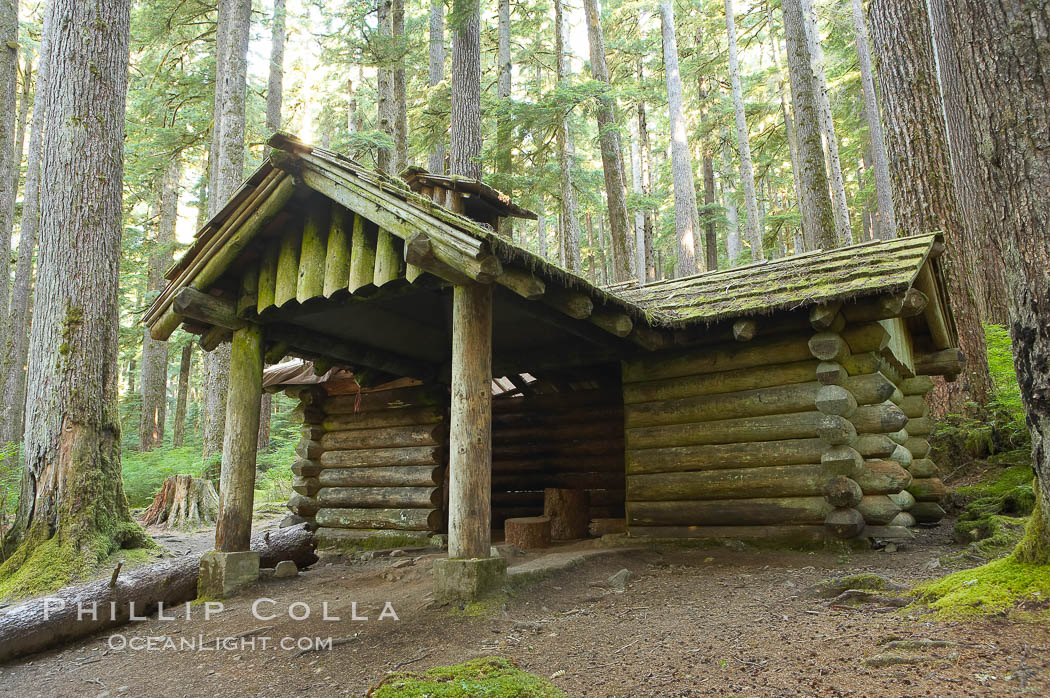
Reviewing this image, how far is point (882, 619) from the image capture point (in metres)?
4.13

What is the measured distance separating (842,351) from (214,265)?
6.94 m

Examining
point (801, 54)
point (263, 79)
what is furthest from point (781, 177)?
point (263, 79)

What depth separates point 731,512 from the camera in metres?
7.59

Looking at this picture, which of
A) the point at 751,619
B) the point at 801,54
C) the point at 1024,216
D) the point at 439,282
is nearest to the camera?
the point at 1024,216

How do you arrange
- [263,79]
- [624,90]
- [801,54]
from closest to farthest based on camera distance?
[801,54], [624,90], [263,79]

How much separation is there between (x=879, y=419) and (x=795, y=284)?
5.61ft

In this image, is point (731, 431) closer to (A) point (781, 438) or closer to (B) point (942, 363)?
(A) point (781, 438)

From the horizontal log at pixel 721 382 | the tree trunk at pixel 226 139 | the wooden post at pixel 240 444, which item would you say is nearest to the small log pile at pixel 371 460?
the wooden post at pixel 240 444

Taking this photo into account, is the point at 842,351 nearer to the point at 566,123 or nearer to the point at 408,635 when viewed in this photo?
the point at 408,635

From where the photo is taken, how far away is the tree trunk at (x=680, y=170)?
63.2ft

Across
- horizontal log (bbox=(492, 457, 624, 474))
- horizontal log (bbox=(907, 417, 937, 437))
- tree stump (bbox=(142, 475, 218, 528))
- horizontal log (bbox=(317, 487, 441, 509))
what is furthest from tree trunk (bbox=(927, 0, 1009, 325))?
tree stump (bbox=(142, 475, 218, 528))

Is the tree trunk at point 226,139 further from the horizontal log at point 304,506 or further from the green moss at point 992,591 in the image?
the green moss at point 992,591

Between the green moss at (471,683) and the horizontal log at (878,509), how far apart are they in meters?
4.65

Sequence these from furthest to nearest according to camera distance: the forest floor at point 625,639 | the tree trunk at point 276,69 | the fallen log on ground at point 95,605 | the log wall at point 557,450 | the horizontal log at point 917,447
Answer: the tree trunk at point 276,69
the log wall at point 557,450
the horizontal log at point 917,447
the fallen log on ground at point 95,605
the forest floor at point 625,639
